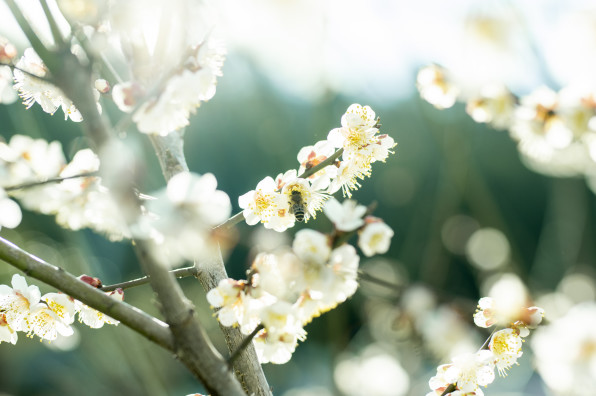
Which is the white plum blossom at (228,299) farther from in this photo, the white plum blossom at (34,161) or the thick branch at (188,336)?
the white plum blossom at (34,161)

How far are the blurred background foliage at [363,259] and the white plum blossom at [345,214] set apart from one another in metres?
0.11

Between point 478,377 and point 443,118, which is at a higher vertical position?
point 443,118

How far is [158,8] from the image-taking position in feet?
2.68

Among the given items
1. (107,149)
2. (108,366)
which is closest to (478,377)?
(107,149)

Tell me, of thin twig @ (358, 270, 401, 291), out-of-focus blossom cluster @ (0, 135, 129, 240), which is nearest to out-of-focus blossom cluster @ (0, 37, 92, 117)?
out-of-focus blossom cluster @ (0, 135, 129, 240)

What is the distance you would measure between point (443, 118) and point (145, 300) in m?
2.54

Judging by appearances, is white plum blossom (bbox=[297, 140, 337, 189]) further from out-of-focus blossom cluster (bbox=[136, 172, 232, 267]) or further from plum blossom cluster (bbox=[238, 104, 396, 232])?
out-of-focus blossom cluster (bbox=[136, 172, 232, 267])

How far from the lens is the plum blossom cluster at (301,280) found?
2.49 feet

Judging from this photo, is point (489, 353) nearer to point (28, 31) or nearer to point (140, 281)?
point (140, 281)

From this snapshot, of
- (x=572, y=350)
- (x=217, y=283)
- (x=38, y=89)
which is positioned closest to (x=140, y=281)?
(x=217, y=283)

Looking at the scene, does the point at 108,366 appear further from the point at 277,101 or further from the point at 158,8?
the point at 158,8

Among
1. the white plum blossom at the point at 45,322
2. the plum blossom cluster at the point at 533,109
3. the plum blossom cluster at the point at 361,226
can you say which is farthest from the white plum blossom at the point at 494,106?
the white plum blossom at the point at 45,322

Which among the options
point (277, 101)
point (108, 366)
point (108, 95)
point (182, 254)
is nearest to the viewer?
point (182, 254)

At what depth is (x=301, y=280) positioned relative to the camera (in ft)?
2.54
